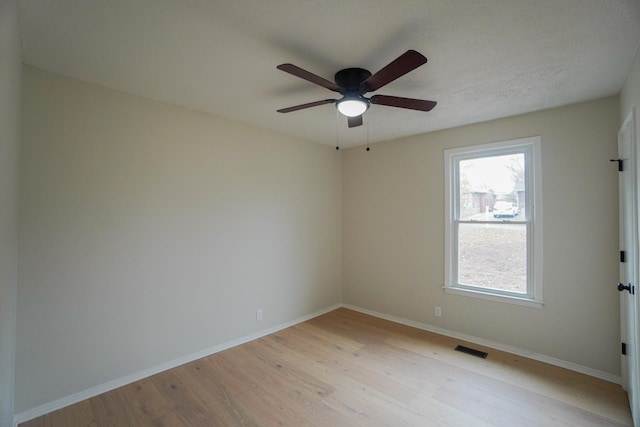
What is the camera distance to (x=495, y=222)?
11.0 ft

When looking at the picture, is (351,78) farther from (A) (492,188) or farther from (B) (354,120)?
(A) (492,188)

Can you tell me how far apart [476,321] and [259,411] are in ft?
8.54

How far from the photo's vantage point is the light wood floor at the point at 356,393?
215 cm

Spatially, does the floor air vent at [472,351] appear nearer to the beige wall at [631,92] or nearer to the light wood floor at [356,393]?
the light wood floor at [356,393]

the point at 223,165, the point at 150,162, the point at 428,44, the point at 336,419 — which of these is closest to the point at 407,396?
the point at 336,419

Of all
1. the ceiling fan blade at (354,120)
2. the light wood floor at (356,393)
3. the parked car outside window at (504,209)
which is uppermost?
the ceiling fan blade at (354,120)

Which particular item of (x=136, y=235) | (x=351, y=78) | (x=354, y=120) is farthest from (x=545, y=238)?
(x=136, y=235)

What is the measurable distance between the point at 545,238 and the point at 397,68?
2534mm

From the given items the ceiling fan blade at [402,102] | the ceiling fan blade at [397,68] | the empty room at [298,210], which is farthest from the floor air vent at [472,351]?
the ceiling fan blade at [397,68]

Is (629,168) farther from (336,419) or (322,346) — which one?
(322,346)

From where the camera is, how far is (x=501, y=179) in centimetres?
333

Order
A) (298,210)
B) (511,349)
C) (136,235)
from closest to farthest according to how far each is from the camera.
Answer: (136,235) → (511,349) → (298,210)

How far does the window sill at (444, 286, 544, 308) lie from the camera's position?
9.96ft

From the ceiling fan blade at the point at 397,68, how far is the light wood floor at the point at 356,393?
240 cm
